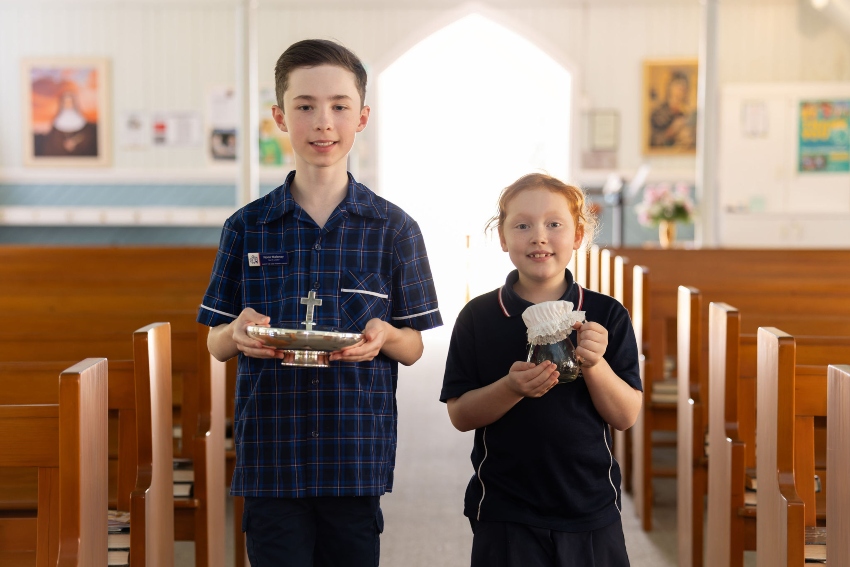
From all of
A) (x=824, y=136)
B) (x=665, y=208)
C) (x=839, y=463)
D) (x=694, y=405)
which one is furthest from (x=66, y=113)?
(x=839, y=463)

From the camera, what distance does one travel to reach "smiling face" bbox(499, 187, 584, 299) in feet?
5.78

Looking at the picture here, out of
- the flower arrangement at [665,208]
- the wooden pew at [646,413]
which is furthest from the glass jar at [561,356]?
the flower arrangement at [665,208]

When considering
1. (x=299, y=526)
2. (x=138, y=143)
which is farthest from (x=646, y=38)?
(x=299, y=526)

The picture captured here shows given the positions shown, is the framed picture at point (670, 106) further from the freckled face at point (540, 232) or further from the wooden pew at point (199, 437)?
the freckled face at point (540, 232)

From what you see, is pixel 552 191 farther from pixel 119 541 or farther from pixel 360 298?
pixel 119 541

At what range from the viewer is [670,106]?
1142 cm

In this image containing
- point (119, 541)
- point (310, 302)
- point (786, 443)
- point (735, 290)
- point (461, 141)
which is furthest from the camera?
point (461, 141)

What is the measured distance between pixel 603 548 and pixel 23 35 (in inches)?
460

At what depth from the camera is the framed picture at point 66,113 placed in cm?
1170

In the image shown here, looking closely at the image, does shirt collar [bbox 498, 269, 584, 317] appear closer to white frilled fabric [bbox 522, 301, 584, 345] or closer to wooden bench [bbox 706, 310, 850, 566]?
white frilled fabric [bbox 522, 301, 584, 345]

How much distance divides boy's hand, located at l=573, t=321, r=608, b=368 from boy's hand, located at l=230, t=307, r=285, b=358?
49cm

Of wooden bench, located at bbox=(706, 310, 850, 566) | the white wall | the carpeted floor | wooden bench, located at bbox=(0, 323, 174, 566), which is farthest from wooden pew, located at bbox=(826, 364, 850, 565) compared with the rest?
the white wall

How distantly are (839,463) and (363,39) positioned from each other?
10527 millimetres

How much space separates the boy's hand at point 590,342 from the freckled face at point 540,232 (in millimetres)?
179
